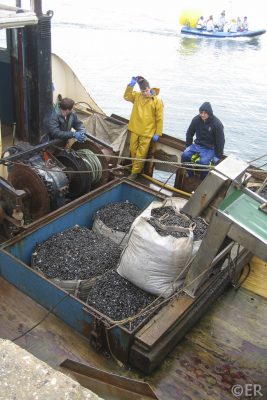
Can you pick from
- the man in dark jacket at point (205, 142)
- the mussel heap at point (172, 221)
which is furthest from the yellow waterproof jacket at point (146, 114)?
the mussel heap at point (172, 221)

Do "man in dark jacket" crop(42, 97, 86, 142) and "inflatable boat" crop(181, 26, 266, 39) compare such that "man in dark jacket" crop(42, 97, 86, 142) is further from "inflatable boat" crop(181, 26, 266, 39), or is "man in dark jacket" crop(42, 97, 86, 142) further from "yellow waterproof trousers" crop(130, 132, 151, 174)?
"inflatable boat" crop(181, 26, 266, 39)

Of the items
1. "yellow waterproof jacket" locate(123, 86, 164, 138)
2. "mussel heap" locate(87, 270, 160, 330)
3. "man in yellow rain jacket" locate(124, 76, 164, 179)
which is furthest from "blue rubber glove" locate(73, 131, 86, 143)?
"mussel heap" locate(87, 270, 160, 330)

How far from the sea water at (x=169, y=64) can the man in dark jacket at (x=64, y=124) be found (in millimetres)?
11623

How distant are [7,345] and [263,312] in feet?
12.2

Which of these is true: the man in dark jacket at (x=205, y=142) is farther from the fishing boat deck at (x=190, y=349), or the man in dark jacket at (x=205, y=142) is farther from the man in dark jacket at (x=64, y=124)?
the fishing boat deck at (x=190, y=349)

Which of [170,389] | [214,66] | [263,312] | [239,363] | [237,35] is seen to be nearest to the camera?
[170,389]

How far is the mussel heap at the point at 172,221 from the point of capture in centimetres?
444

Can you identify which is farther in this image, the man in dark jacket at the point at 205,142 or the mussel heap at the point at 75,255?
the man in dark jacket at the point at 205,142

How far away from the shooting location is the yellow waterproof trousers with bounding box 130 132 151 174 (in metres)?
7.06

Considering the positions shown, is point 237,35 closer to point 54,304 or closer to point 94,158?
point 94,158

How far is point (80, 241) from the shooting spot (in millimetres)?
4965

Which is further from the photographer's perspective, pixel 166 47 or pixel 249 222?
pixel 166 47

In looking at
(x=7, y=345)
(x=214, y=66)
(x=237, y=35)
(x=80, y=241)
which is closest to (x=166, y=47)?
(x=214, y=66)

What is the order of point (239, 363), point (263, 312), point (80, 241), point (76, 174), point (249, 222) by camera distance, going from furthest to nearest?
1. point (76, 174)
2. point (80, 241)
3. point (263, 312)
4. point (239, 363)
5. point (249, 222)
